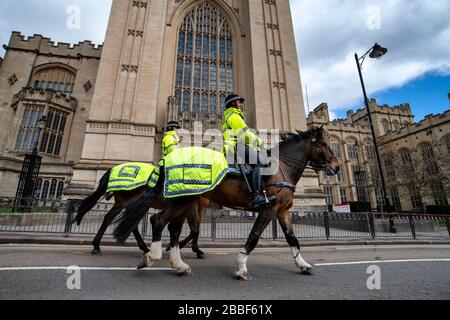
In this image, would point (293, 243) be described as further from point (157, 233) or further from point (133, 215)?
point (133, 215)

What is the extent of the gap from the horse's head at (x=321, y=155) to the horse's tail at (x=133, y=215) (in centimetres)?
325

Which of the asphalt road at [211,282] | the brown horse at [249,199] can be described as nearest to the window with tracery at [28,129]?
the asphalt road at [211,282]

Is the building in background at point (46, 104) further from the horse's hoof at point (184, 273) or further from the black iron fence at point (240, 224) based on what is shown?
the horse's hoof at point (184, 273)

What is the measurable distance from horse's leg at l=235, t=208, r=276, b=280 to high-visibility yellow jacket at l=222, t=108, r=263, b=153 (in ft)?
3.99

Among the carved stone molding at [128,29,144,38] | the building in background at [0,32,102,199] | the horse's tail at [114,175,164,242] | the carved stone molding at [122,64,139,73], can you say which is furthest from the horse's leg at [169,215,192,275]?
the building in background at [0,32,102,199]

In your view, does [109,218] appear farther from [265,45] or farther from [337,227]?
[265,45]

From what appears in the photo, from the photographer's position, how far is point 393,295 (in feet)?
8.26

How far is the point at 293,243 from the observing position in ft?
12.5

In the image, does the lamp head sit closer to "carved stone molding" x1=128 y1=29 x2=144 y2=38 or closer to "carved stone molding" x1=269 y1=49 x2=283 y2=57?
"carved stone molding" x1=269 y1=49 x2=283 y2=57

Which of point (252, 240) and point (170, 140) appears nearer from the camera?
point (252, 240)

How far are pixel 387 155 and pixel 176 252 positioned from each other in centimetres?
4601

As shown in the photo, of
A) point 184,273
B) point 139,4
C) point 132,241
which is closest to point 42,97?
point 139,4

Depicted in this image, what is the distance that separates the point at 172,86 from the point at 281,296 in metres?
20.5

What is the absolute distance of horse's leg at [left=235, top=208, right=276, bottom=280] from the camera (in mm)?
3270
